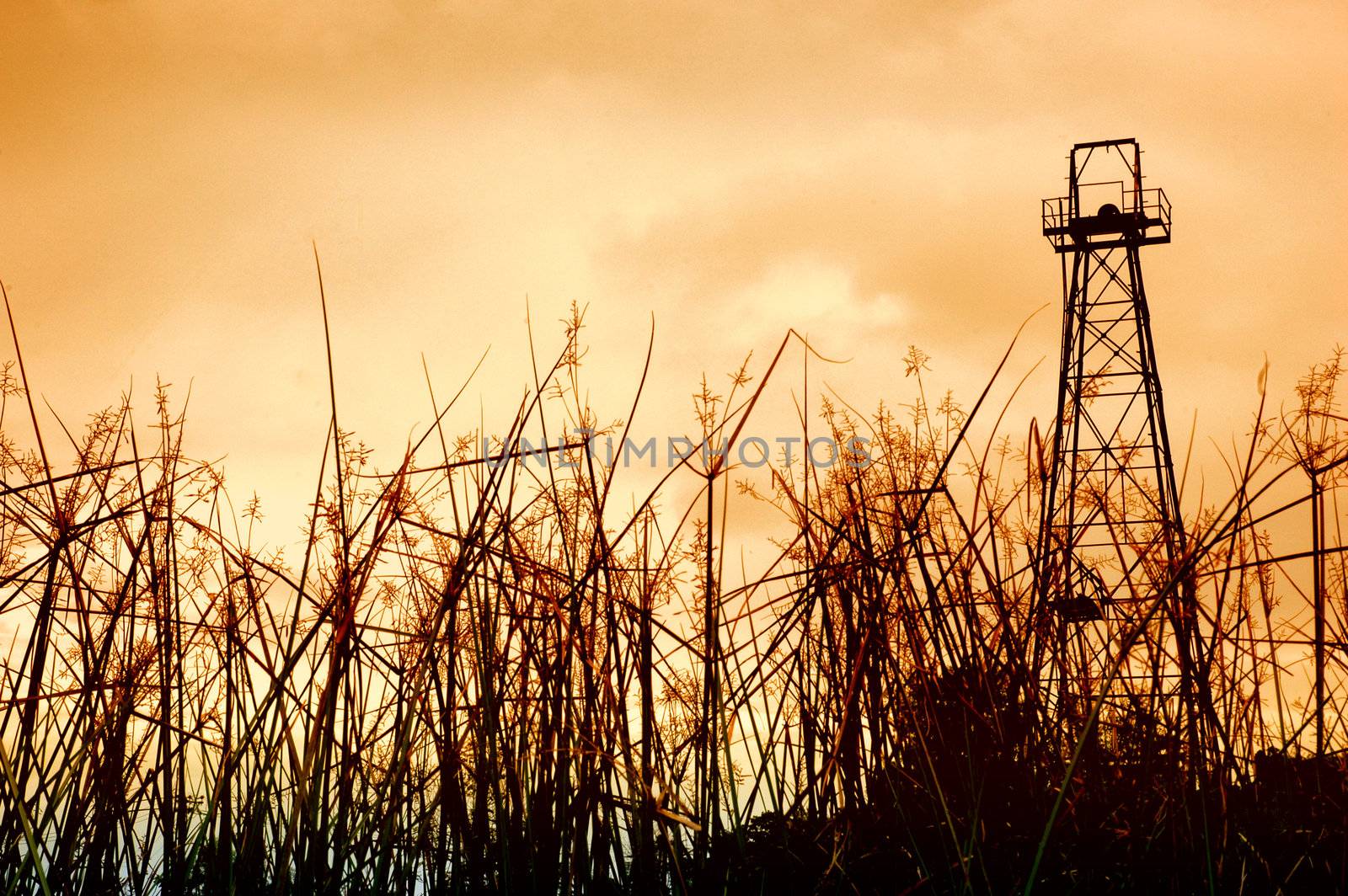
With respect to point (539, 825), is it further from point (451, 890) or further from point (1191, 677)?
point (1191, 677)

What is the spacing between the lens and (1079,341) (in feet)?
40.6

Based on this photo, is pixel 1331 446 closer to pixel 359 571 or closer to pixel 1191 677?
pixel 1191 677

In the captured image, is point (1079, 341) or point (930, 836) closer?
point (930, 836)

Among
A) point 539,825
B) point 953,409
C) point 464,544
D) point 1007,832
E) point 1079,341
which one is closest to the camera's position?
point 464,544

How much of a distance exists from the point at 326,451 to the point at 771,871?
1.36 m

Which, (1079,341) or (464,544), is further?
(1079,341)

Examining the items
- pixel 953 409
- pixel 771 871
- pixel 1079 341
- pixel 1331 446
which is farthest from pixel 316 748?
pixel 1079 341

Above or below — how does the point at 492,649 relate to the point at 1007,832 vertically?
above

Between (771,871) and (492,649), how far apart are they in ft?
2.74

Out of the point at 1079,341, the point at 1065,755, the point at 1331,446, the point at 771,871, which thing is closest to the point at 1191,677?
the point at 1065,755

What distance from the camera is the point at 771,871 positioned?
254 centimetres

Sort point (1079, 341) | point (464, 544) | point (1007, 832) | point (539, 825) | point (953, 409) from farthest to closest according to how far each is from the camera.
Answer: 1. point (1079, 341)
2. point (953, 409)
3. point (1007, 832)
4. point (539, 825)
5. point (464, 544)

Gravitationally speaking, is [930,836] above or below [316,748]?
below

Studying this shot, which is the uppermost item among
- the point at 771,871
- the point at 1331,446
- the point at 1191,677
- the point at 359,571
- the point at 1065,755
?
Result: the point at 1331,446
